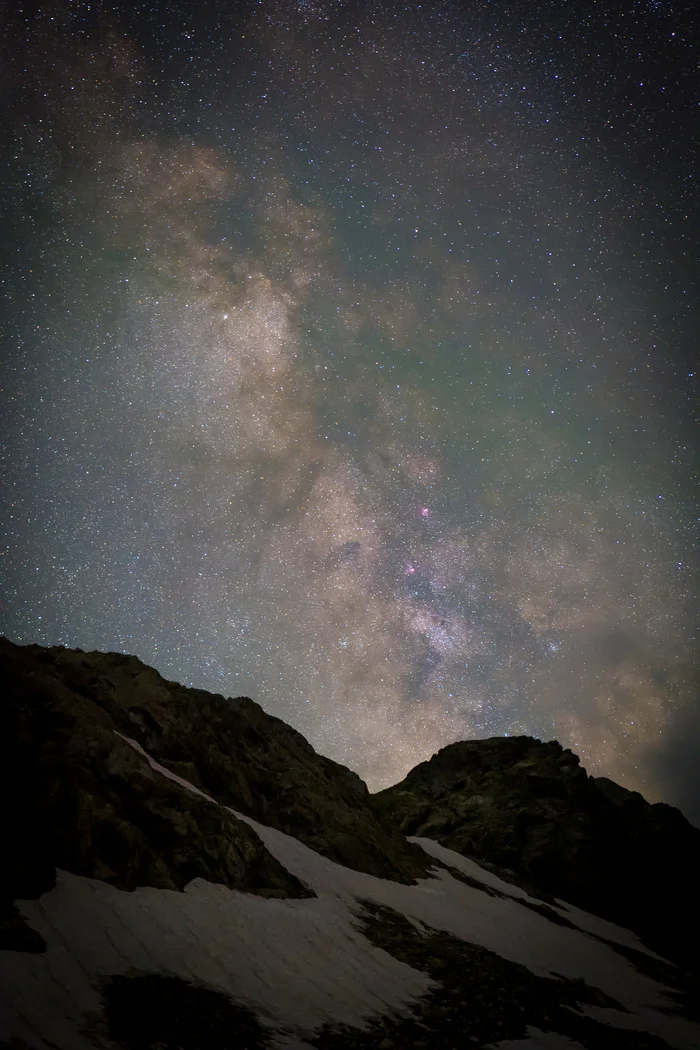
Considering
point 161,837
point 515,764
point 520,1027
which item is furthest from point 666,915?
point 161,837

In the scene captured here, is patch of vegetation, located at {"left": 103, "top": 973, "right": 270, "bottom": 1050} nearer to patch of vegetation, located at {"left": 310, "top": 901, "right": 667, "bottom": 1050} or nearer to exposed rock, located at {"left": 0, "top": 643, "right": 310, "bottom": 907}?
patch of vegetation, located at {"left": 310, "top": 901, "right": 667, "bottom": 1050}

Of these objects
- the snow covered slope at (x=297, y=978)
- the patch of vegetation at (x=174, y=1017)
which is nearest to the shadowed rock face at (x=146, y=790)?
the snow covered slope at (x=297, y=978)

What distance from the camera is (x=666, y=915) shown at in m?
48.4

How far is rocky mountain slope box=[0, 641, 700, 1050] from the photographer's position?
10.9 meters

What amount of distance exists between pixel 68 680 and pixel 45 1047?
21040mm

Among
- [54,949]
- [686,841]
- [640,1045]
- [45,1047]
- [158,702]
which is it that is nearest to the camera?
[45,1047]

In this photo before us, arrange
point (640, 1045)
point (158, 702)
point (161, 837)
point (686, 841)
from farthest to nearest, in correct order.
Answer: point (686, 841) < point (158, 702) < point (161, 837) < point (640, 1045)

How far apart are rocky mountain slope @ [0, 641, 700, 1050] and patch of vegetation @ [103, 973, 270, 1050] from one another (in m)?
0.04

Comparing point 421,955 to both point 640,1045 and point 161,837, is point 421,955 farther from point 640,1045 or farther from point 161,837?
point 161,837

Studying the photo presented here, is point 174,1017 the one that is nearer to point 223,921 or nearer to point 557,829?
point 223,921

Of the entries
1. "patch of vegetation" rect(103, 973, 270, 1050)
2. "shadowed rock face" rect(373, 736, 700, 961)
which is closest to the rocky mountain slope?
"patch of vegetation" rect(103, 973, 270, 1050)

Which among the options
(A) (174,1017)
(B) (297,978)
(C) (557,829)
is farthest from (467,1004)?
(C) (557,829)

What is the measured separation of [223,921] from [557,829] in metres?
43.9

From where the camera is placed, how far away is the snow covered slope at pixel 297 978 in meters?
10.0
